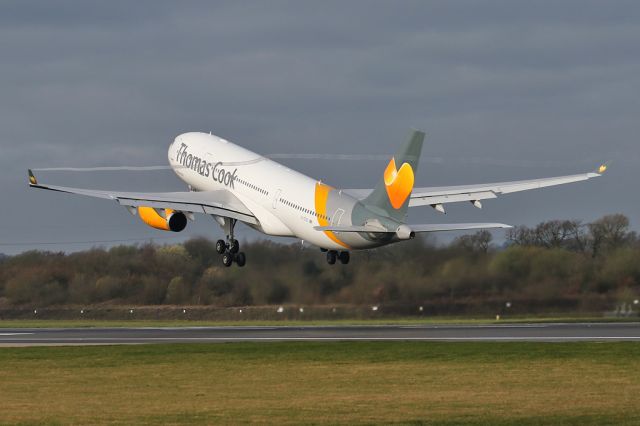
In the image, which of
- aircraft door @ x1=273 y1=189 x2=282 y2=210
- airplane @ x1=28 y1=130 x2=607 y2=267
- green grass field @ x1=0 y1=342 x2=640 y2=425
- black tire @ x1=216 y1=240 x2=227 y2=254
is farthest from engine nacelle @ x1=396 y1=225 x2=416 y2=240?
black tire @ x1=216 y1=240 x2=227 y2=254

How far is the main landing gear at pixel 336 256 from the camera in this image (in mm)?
75500

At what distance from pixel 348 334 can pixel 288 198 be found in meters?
9.60

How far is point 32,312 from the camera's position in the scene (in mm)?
103688

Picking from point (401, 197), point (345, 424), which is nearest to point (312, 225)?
point (401, 197)

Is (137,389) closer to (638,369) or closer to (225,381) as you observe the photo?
(225,381)

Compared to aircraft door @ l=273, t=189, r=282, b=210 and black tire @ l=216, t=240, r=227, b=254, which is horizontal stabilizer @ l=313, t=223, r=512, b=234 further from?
black tire @ l=216, t=240, r=227, b=254

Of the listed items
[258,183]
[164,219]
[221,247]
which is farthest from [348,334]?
[164,219]

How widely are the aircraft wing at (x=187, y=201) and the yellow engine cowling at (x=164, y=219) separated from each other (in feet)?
2.79

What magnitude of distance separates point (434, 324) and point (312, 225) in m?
11.9

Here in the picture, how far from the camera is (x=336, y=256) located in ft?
249

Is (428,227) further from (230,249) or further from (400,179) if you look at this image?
(230,249)

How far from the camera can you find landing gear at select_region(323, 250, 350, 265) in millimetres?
75500

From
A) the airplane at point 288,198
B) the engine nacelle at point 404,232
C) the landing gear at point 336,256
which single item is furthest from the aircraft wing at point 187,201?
the engine nacelle at point 404,232

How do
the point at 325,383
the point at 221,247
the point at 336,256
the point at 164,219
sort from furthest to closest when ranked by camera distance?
the point at 221,247
the point at 164,219
the point at 336,256
the point at 325,383
